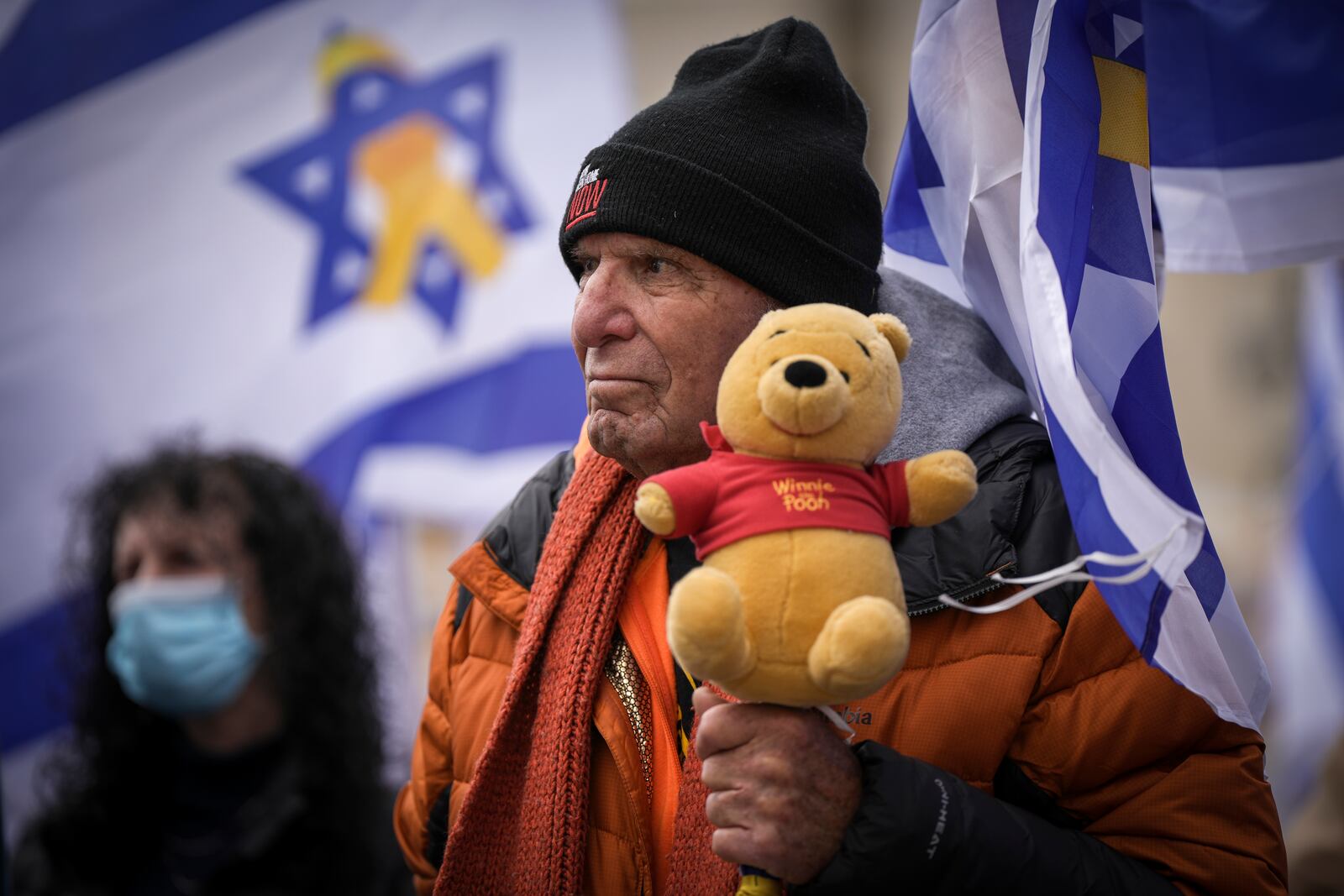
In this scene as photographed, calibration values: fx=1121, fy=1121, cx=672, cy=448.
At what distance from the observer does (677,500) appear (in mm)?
1240

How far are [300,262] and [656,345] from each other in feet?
9.69

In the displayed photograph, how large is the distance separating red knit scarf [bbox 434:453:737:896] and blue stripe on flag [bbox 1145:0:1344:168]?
1174 millimetres

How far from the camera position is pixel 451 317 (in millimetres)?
4164

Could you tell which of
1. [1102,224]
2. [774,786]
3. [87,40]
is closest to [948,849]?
[774,786]

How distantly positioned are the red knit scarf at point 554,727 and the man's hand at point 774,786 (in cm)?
25

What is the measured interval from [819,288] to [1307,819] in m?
2.59

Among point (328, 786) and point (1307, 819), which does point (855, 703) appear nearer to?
point (328, 786)

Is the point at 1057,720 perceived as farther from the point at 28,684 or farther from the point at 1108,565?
the point at 28,684

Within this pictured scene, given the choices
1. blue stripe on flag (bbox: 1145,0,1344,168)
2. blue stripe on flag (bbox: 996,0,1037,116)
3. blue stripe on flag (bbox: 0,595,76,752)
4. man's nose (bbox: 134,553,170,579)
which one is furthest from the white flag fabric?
blue stripe on flag (bbox: 0,595,76,752)

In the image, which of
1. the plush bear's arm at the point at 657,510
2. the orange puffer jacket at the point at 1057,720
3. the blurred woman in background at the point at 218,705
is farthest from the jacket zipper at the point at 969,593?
the blurred woman in background at the point at 218,705

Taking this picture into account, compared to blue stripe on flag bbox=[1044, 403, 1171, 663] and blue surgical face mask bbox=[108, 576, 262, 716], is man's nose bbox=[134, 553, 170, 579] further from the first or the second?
blue stripe on flag bbox=[1044, 403, 1171, 663]

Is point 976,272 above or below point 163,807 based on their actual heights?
above

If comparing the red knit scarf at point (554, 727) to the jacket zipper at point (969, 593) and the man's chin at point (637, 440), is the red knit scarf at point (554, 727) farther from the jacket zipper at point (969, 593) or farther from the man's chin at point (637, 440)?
the jacket zipper at point (969, 593)

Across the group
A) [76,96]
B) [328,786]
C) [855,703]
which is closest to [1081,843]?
[855,703]
